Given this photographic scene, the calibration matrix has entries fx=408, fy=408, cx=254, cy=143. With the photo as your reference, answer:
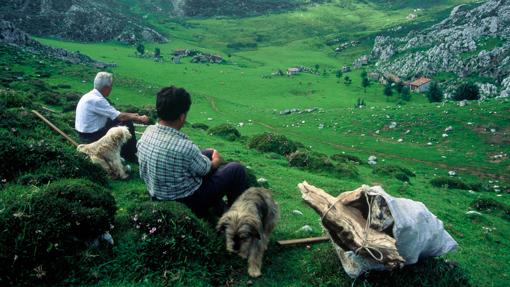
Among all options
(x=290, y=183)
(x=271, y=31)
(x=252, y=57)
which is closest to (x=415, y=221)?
(x=290, y=183)

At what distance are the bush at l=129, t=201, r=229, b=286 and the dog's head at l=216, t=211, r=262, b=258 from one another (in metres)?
0.40

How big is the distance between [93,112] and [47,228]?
21.6 feet

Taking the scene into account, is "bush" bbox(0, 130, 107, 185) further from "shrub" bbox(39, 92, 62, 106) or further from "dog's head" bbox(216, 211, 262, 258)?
"shrub" bbox(39, 92, 62, 106)

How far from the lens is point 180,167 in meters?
7.85

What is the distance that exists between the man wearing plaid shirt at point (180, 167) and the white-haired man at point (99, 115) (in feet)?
13.7

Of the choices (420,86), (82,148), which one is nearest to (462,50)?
(420,86)

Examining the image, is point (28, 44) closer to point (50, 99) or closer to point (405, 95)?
point (50, 99)

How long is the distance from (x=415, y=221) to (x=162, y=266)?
4.56 metres

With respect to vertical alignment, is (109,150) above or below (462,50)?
below

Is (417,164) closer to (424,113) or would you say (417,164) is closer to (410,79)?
(424,113)

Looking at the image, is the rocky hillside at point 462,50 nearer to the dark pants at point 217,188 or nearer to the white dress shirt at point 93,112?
the white dress shirt at point 93,112

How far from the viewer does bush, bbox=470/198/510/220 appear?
736 inches

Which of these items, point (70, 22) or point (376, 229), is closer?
point (376, 229)

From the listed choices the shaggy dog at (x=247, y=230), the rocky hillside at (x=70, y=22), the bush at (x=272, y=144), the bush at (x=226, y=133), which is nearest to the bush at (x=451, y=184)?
the bush at (x=272, y=144)
